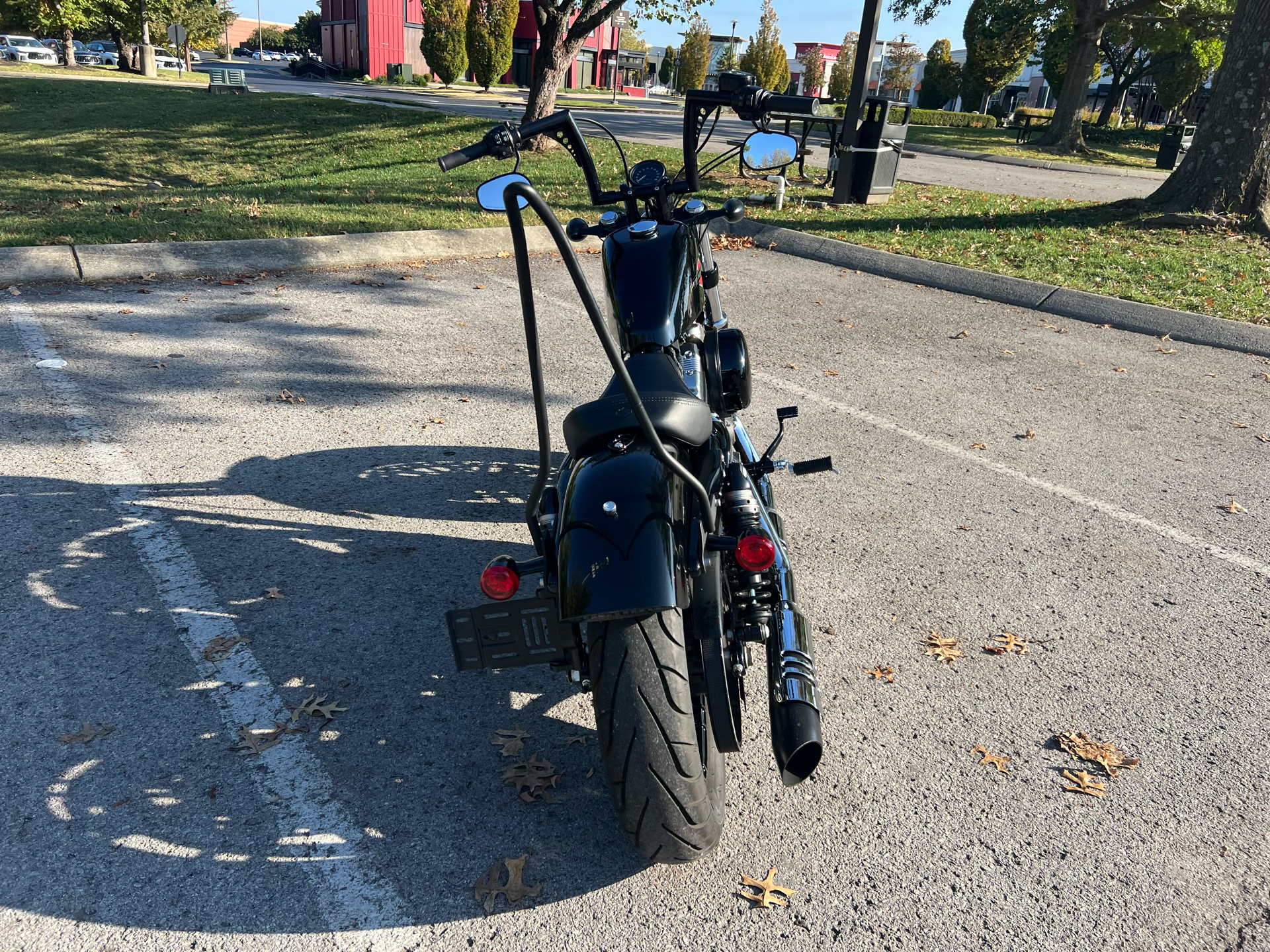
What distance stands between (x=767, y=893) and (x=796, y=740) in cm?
46

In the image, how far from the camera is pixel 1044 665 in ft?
10.9

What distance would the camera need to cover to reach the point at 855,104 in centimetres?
1223

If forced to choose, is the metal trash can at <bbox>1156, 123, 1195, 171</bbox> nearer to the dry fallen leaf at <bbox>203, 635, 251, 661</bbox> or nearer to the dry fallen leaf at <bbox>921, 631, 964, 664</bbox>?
the dry fallen leaf at <bbox>921, 631, 964, 664</bbox>

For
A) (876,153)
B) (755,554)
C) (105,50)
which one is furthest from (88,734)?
(105,50)

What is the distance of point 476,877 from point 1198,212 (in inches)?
484

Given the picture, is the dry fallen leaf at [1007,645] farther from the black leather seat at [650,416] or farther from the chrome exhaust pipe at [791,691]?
the black leather seat at [650,416]

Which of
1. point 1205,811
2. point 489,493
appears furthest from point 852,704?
point 489,493

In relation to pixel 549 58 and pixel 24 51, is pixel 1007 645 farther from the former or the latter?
pixel 24 51

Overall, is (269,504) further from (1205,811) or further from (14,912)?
(1205,811)

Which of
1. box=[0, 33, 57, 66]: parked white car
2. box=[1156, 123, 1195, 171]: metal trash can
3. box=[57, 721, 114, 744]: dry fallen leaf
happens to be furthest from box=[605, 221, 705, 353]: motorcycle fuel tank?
box=[0, 33, 57, 66]: parked white car

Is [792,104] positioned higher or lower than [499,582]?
higher

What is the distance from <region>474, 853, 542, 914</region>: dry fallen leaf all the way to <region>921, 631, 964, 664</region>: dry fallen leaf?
1812mm

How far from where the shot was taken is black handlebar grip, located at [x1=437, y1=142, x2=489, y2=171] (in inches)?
107

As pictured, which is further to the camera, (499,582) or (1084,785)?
(1084,785)
